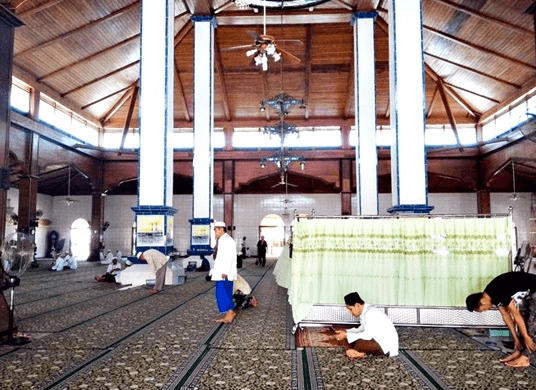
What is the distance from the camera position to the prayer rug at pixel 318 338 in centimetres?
369

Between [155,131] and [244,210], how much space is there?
10327 mm

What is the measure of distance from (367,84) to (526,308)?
24.4 feet

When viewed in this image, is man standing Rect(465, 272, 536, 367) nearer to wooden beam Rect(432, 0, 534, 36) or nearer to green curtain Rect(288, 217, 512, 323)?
green curtain Rect(288, 217, 512, 323)

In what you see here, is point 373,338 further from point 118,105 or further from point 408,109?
point 118,105

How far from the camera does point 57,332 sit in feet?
13.6

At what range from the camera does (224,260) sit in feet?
15.5

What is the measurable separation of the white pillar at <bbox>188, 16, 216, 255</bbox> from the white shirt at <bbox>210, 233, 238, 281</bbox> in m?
6.21

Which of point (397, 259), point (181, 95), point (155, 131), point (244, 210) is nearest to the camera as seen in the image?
point (397, 259)

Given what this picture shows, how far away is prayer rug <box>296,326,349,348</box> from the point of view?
12.1 feet

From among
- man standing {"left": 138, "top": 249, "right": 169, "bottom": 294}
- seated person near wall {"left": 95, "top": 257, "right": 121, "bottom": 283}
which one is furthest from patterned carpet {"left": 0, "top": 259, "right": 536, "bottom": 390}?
seated person near wall {"left": 95, "top": 257, "right": 121, "bottom": 283}

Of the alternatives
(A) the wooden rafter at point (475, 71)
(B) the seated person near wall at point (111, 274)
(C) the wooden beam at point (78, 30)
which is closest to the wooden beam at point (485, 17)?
(A) the wooden rafter at point (475, 71)

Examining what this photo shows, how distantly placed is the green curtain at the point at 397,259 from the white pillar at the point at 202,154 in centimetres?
690

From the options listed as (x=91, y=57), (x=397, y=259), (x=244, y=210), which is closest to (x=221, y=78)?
(x=91, y=57)

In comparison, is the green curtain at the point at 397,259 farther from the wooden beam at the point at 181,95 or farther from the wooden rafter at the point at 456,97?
the wooden beam at the point at 181,95
